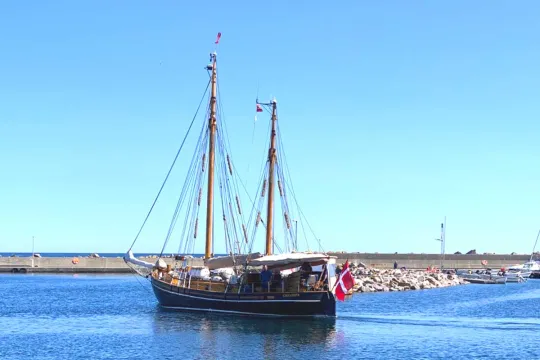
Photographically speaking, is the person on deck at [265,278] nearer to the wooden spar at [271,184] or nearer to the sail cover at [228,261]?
the sail cover at [228,261]

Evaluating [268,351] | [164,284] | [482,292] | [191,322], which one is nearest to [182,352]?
[268,351]

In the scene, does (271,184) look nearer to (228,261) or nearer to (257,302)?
(228,261)

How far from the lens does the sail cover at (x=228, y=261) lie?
62.8 meters

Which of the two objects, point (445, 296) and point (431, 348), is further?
point (445, 296)

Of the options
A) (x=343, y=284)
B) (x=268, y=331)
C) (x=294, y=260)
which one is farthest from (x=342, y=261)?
(x=268, y=331)

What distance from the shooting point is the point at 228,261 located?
65688mm

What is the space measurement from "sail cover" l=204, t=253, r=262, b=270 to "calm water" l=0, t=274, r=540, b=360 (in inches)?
187

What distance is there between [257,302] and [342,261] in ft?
260

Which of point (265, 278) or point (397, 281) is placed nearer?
point (265, 278)

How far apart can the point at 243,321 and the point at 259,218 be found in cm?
1440

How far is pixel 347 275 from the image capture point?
58000 mm

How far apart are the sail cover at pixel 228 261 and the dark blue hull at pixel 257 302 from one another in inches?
115

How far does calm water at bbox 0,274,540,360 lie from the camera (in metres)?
45.0

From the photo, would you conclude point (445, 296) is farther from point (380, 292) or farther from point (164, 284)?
point (164, 284)
